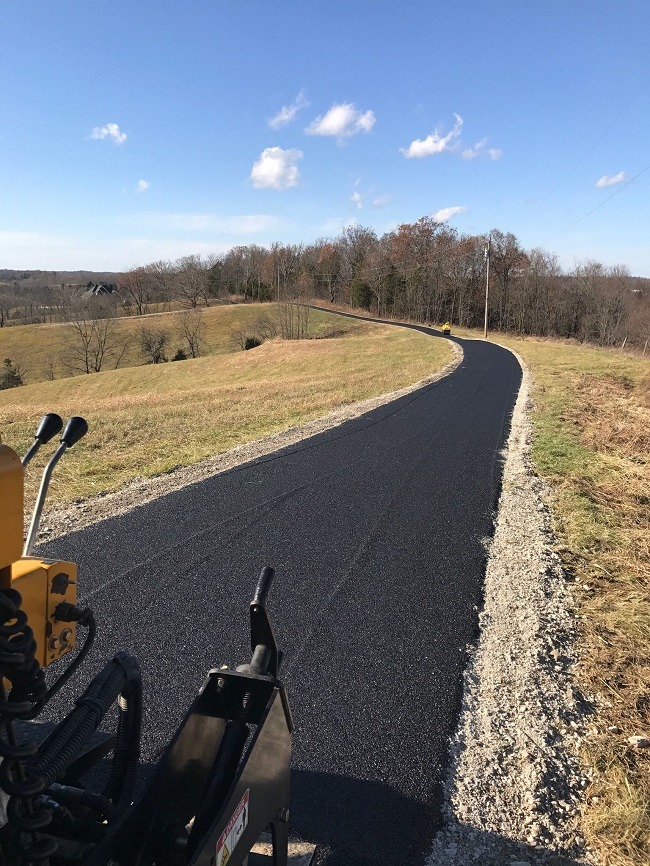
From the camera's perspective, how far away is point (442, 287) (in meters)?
69.1

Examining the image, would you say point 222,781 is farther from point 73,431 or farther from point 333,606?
point 333,606

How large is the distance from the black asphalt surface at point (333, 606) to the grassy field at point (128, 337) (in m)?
52.9

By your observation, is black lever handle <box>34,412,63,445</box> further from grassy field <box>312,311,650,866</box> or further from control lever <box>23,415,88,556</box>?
grassy field <box>312,311,650,866</box>

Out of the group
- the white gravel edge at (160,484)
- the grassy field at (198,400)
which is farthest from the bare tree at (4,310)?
the white gravel edge at (160,484)

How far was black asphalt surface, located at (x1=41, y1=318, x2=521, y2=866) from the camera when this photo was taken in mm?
2686

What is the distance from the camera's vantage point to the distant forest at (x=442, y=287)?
65250 mm

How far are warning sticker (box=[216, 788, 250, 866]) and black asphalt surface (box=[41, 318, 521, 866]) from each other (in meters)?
0.86

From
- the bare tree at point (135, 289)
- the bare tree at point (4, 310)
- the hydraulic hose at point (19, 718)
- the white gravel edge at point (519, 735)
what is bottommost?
the white gravel edge at point (519, 735)

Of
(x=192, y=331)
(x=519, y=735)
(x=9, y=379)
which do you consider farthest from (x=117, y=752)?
(x=192, y=331)

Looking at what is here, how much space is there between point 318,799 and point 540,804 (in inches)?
39.4

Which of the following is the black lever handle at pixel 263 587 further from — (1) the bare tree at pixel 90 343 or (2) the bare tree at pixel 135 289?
(2) the bare tree at pixel 135 289

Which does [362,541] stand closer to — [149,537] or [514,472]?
[149,537]

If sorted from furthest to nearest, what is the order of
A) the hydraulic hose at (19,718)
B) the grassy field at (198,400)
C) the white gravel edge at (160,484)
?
the grassy field at (198,400), the white gravel edge at (160,484), the hydraulic hose at (19,718)

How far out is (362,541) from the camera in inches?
224
